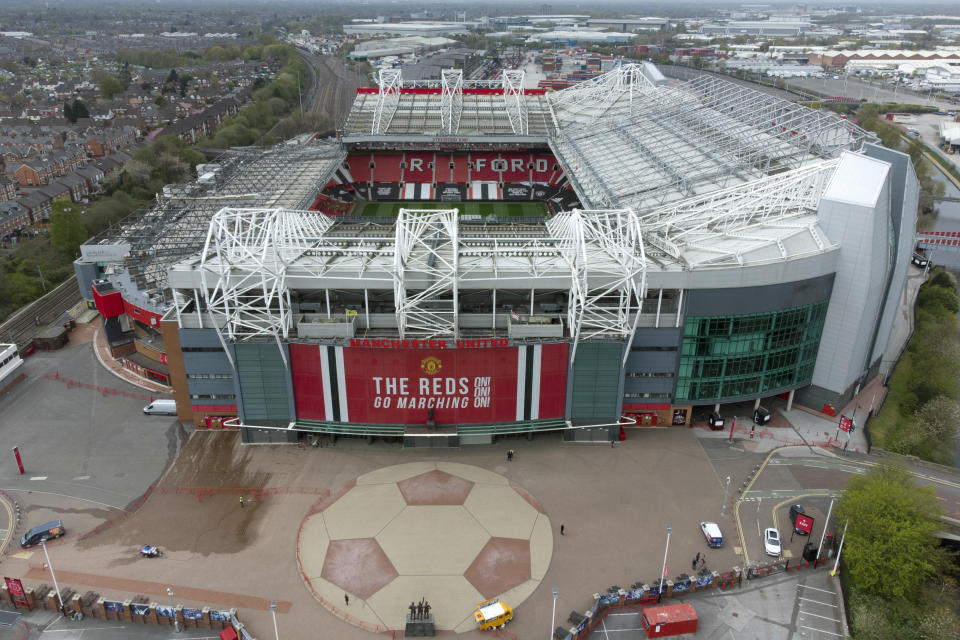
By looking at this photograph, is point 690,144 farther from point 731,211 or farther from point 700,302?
point 700,302

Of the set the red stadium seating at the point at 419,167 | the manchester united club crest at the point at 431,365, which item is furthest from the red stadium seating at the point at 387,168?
the manchester united club crest at the point at 431,365

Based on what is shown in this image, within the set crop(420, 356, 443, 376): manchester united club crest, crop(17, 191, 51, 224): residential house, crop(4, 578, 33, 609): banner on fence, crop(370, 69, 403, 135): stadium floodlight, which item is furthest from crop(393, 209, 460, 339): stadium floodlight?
crop(17, 191, 51, 224): residential house

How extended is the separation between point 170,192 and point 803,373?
74.6m

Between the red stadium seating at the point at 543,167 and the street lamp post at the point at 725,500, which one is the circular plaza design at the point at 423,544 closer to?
the street lamp post at the point at 725,500

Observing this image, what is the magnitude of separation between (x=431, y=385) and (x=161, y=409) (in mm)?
23995

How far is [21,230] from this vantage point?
98062 mm

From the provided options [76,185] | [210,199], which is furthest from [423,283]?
[76,185]

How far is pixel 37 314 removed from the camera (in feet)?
239

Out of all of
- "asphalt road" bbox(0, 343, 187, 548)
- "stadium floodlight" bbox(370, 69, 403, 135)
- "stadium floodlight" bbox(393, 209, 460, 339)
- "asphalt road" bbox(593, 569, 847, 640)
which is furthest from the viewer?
"stadium floodlight" bbox(370, 69, 403, 135)

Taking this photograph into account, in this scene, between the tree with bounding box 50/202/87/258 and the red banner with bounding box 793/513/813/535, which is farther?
the tree with bounding box 50/202/87/258

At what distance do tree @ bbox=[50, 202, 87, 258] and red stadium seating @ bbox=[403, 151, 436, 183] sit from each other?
48.8 metres

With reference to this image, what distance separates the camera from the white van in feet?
180

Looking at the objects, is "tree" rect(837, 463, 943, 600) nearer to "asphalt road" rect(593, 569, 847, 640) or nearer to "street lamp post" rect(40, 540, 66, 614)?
"asphalt road" rect(593, 569, 847, 640)

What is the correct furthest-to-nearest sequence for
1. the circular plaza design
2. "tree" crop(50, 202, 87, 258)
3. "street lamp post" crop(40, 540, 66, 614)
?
"tree" crop(50, 202, 87, 258) → the circular plaza design → "street lamp post" crop(40, 540, 66, 614)
